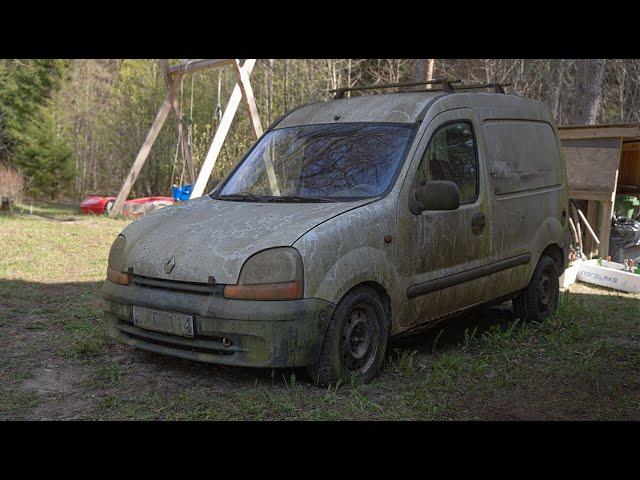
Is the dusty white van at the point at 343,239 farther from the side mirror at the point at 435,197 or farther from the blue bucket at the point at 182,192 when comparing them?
the blue bucket at the point at 182,192

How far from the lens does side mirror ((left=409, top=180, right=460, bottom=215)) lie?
4.80m

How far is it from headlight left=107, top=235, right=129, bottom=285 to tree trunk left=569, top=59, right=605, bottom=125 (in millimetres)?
11301

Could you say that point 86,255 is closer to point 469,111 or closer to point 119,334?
point 119,334

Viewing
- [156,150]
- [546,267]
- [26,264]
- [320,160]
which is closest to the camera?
[320,160]

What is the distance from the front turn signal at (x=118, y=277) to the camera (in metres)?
4.70

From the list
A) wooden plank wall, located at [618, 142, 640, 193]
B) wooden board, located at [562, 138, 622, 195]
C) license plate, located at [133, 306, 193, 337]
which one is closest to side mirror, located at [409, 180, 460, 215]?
license plate, located at [133, 306, 193, 337]

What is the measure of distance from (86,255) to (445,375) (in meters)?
7.14

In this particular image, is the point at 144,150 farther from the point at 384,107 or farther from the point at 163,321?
the point at 163,321

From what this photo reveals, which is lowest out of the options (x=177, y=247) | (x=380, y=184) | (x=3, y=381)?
(x=3, y=381)

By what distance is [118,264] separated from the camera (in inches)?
189

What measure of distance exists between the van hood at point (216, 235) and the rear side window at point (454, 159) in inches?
29.4

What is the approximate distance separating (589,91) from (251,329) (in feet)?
38.4

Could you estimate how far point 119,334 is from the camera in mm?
4785
